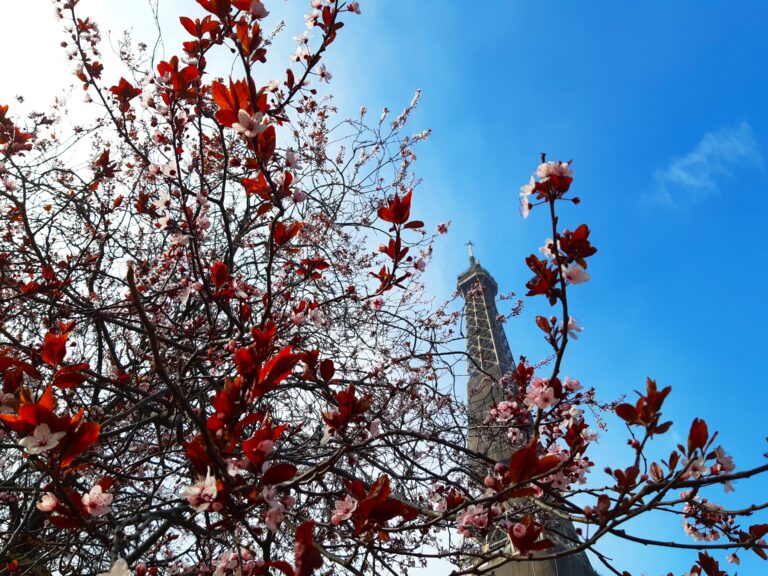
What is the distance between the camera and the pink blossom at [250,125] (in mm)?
1408

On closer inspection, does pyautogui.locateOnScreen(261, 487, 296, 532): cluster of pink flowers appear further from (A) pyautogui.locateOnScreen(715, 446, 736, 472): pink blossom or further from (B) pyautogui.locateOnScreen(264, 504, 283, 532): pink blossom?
(A) pyautogui.locateOnScreen(715, 446, 736, 472): pink blossom

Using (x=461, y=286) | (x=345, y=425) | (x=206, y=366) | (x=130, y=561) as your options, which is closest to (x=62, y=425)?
(x=345, y=425)

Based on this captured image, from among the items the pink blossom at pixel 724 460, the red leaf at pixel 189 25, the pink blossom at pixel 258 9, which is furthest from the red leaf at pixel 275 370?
the red leaf at pixel 189 25

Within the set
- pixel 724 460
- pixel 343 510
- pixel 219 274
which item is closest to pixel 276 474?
pixel 343 510

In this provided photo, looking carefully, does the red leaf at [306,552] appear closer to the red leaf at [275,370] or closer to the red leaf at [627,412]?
the red leaf at [275,370]

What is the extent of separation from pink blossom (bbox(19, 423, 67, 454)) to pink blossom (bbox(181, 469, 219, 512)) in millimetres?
326

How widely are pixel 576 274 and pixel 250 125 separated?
1076 mm

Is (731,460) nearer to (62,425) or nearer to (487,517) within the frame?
(487,517)

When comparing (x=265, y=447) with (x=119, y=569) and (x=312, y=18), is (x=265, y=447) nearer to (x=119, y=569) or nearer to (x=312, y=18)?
(x=119, y=569)

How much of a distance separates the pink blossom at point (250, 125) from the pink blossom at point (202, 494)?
0.97 metres

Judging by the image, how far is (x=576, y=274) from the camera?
1367 millimetres

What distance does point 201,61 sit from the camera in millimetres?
2150

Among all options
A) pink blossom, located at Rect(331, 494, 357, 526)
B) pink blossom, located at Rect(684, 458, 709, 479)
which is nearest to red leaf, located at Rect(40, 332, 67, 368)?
pink blossom, located at Rect(331, 494, 357, 526)

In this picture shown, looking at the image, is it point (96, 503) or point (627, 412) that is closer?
point (627, 412)
